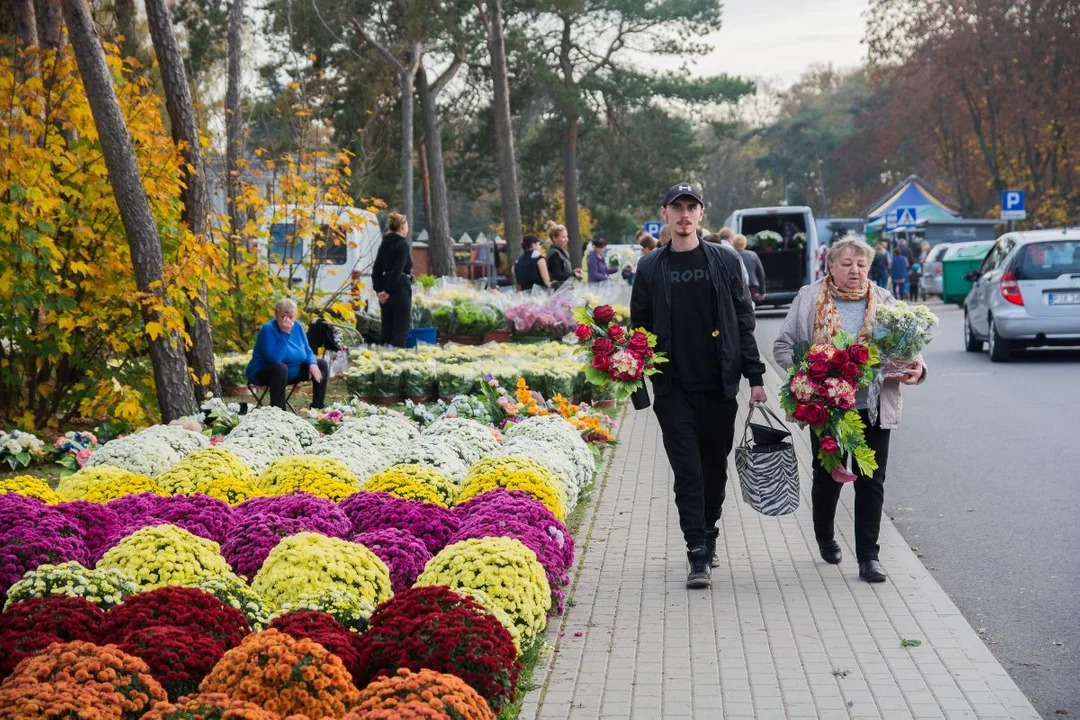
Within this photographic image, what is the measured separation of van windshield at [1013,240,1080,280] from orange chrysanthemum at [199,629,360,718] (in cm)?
1582

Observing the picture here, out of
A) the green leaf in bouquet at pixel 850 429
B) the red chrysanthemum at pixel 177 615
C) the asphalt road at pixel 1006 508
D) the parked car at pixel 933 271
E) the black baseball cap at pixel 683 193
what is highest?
the black baseball cap at pixel 683 193

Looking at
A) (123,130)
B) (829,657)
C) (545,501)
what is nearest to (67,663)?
(829,657)

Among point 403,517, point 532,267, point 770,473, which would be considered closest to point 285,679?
point 403,517

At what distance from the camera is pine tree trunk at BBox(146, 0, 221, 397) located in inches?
497

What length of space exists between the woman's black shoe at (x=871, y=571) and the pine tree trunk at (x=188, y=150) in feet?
24.1

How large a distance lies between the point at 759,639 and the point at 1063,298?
45.1 feet

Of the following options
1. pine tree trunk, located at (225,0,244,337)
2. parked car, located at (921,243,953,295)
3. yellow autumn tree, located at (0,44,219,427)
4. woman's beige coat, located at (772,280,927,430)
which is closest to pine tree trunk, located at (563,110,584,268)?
parked car, located at (921,243,953,295)

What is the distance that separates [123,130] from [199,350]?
2773 mm

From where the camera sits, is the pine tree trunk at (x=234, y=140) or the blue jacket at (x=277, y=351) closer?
the blue jacket at (x=277, y=351)

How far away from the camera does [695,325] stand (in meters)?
6.66

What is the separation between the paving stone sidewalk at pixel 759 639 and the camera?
4.87 metres

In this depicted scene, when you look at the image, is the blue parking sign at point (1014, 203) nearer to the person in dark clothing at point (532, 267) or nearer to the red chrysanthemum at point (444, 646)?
the person in dark clothing at point (532, 267)

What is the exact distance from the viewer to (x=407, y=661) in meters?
4.44

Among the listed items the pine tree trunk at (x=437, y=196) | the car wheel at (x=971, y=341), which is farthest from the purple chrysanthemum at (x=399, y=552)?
the pine tree trunk at (x=437, y=196)
